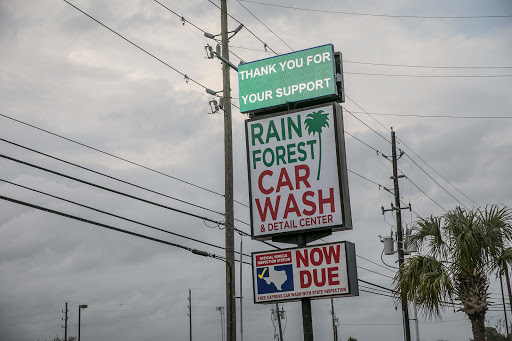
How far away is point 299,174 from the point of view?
19.4 meters

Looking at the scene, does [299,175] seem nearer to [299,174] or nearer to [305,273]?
[299,174]

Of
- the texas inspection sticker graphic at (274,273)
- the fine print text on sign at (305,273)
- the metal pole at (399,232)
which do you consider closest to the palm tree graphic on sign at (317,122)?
the fine print text on sign at (305,273)

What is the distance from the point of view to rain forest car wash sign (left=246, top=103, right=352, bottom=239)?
19.0 metres

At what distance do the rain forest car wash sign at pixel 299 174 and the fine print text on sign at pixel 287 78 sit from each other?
625 millimetres

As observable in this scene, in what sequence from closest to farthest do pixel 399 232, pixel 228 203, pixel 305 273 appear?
pixel 305 273, pixel 228 203, pixel 399 232

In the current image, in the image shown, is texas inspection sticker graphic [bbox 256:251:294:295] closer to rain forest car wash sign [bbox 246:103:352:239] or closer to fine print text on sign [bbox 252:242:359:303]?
fine print text on sign [bbox 252:242:359:303]

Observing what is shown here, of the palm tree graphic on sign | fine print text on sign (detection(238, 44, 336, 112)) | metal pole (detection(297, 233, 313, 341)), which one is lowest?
metal pole (detection(297, 233, 313, 341))

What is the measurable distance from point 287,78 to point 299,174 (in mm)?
2982

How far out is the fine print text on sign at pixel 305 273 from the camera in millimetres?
18344

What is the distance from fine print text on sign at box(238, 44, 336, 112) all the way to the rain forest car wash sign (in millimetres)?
625

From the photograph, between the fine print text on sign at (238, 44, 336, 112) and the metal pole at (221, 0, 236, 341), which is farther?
the metal pole at (221, 0, 236, 341)

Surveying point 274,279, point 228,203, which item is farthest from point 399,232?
point 274,279

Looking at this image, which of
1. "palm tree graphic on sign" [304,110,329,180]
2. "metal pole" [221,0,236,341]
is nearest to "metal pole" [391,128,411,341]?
"metal pole" [221,0,236,341]

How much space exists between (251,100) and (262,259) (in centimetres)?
472
